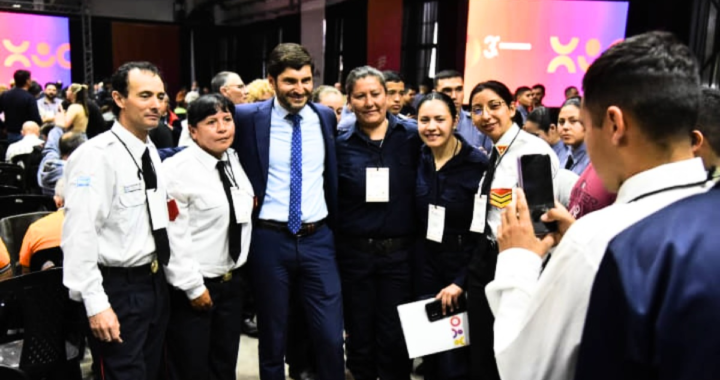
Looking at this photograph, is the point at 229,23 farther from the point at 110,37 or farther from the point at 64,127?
the point at 64,127

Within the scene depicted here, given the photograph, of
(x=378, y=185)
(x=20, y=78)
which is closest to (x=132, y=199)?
(x=378, y=185)

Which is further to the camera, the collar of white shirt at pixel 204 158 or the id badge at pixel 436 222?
the id badge at pixel 436 222

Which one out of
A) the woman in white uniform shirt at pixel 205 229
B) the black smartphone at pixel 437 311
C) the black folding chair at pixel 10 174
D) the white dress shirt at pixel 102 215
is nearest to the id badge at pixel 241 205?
the woman in white uniform shirt at pixel 205 229

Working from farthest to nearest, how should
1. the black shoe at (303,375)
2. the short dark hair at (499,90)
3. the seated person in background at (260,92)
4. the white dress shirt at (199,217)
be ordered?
the seated person in background at (260,92)
the black shoe at (303,375)
the short dark hair at (499,90)
the white dress shirt at (199,217)

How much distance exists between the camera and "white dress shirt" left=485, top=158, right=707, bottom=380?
0.78 metres

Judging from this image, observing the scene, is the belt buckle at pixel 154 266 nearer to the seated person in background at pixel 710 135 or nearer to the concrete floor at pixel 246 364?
the concrete floor at pixel 246 364

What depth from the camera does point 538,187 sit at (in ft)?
3.91

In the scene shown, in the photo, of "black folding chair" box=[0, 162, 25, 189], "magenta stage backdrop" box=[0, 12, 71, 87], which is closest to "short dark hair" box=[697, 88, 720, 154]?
"black folding chair" box=[0, 162, 25, 189]

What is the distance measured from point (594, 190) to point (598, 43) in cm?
713

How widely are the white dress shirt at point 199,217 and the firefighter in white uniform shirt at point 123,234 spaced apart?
12cm

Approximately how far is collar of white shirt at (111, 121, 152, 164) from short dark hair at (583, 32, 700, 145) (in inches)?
63.1

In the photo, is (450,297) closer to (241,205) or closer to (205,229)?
(241,205)

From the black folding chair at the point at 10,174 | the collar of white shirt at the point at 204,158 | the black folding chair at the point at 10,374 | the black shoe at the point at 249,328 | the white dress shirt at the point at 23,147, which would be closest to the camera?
the black folding chair at the point at 10,374

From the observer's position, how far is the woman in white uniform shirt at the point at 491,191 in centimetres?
219
